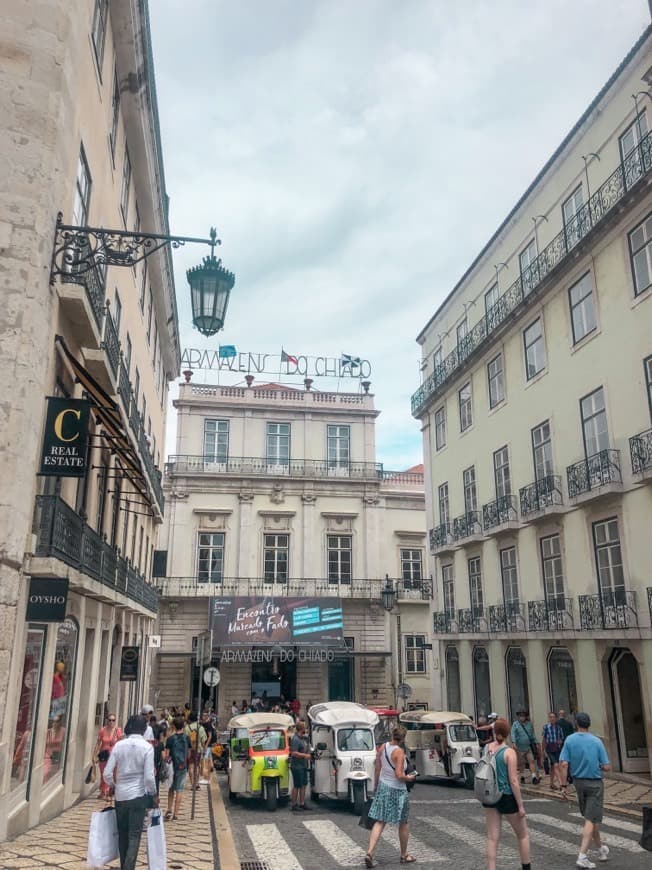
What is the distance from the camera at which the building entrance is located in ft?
56.5

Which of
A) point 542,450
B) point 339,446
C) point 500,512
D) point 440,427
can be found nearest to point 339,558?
point 339,446

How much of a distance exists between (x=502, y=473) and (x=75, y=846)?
58.4 ft

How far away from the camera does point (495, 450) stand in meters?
24.7

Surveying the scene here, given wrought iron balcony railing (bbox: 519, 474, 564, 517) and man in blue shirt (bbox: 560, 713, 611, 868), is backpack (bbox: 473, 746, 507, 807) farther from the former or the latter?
wrought iron balcony railing (bbox: 519, 474, 564, 517)

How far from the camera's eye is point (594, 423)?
747 inches

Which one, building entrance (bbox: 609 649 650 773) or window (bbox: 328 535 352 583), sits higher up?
window (bbox: 328 535 352 583)

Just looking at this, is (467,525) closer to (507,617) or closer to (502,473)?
(502,473)

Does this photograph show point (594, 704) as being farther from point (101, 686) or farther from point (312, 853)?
point (101, 686)

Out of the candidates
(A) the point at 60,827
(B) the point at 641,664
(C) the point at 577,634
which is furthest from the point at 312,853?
(C) the point at 577,634

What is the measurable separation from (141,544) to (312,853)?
55.7 feet

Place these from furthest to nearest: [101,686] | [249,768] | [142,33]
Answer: [101,686] < [142,33] < [249,768]

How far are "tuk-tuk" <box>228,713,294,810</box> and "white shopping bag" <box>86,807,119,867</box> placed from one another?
7381 millimetres

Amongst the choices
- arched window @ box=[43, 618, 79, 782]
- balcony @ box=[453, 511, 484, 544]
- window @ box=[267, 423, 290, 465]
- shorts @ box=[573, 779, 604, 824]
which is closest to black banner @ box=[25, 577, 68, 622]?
arched window @ box=[43, 618, 79, 782]

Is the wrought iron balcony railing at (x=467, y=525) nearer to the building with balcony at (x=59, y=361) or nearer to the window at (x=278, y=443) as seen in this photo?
the building with balcony at (x=59, y=361)
